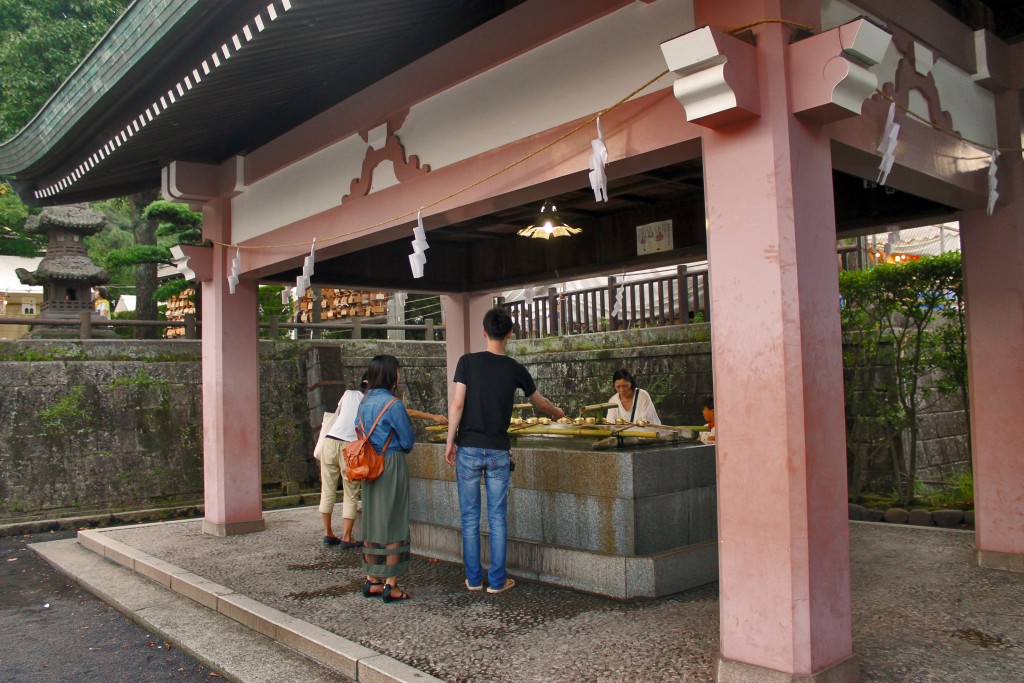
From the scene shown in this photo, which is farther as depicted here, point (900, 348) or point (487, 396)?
point (900, 348)

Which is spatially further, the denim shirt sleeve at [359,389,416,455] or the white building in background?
the white building in background

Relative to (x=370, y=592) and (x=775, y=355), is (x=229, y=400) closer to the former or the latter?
(x=370, y=592)

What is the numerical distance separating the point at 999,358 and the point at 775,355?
3162 millimetres

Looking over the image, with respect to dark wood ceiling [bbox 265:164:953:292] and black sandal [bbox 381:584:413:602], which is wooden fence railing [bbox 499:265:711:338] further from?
black sandal [bbox 381:584:413:602]

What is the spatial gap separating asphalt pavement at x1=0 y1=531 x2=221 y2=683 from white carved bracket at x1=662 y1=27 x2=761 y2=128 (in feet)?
14.9

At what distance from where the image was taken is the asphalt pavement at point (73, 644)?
16.8 feet

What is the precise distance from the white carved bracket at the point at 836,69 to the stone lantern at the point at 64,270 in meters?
13.7

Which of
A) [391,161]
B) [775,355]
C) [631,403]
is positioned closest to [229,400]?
[391,161]

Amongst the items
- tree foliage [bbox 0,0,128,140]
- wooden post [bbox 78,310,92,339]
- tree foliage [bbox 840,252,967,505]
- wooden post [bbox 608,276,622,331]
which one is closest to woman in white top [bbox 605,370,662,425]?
tree foliage [bbox 840,252,967,505]

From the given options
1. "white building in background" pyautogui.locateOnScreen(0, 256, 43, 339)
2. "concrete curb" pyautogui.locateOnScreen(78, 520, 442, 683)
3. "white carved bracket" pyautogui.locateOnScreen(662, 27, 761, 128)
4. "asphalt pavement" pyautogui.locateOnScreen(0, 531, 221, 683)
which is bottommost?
"asphalt pavement" pyautogui.locateOnScreen(0, 531, 221, 683)

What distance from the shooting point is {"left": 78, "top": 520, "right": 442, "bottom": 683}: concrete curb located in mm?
4441

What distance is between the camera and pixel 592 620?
5.17m

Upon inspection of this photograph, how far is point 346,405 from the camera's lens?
25.4 ft

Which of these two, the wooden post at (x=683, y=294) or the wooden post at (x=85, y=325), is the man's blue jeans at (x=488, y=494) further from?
the wooden post at (x=85, y=325)
